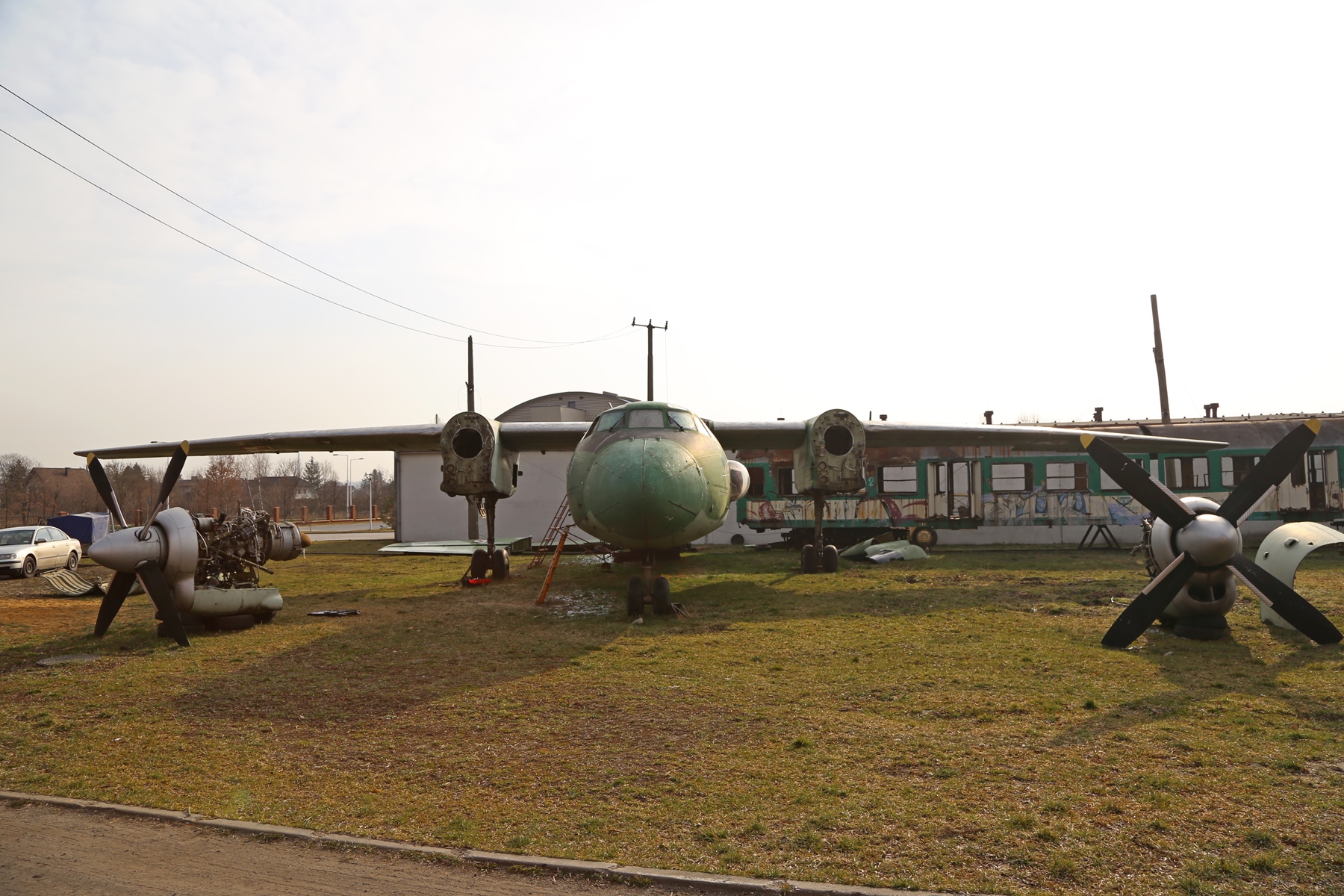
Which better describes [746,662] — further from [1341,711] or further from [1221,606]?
[1221,606]

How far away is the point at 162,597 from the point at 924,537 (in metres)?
21.6

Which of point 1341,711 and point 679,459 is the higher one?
point 679,459

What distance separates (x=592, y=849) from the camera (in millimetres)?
4062

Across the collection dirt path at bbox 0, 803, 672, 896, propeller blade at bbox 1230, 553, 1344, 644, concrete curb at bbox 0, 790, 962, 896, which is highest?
propeller blade at bbox 1230, 553, 1344, 644

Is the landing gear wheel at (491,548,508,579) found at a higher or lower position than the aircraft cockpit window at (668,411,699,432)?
lower

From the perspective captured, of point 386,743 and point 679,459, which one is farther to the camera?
point 679,459

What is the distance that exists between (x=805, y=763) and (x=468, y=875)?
2.37m

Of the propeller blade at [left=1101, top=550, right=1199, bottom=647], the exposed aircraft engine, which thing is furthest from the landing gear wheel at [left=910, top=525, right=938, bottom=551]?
the exposed aircraft engine

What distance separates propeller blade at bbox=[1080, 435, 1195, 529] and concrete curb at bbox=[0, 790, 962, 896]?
747 centimetres

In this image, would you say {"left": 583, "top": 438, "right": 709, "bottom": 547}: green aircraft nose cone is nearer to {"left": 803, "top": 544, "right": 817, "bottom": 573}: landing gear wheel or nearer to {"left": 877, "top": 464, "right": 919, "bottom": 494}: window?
{"left": 803, "top": 544, "right": 817, "bottom": 573}: landing gear wheel

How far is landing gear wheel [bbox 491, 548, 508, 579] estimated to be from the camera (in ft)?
57.3

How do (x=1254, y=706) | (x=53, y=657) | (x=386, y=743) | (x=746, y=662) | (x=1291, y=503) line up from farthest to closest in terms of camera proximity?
(x=1291, y=503), (x=53, y=657), (x=746, y=662), (x=1254, y=706), (x=386, y=743)

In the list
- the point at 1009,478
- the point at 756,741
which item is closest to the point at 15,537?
the point at 756,741

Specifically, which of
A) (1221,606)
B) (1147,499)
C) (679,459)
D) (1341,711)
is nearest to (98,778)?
(679,459)
